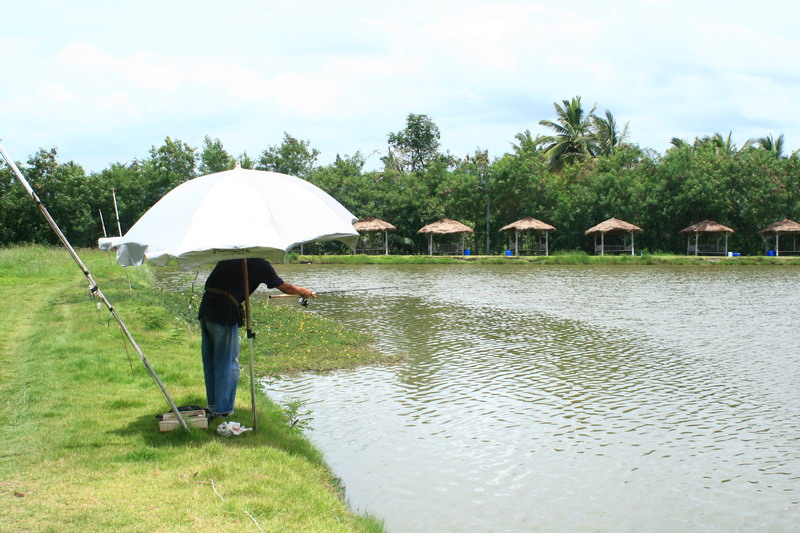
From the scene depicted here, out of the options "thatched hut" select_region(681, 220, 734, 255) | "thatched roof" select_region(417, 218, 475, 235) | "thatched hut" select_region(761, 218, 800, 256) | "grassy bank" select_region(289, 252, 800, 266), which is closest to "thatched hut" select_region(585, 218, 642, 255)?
"grassy bank" select_region(289, 252, 800, 266)

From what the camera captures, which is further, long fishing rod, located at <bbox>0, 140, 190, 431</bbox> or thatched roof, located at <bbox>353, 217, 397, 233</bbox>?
thatched roof, located at <bbox>353, 217, 397, 233</bbox>

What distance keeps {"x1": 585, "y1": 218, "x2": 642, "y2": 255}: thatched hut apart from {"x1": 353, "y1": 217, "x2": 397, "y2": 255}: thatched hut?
13977 mm

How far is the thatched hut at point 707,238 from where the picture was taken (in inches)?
1708

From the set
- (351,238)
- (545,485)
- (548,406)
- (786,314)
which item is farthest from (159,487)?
(786,314)

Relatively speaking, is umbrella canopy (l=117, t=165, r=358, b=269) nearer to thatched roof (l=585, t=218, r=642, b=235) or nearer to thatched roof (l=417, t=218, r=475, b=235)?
thatched roof (l=585, t=218, r=642, b=235)

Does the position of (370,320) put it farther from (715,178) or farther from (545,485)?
(715,178)

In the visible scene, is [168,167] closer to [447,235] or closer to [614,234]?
[447,235]

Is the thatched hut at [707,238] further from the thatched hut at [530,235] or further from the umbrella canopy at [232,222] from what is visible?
the umbrella canopy at [232,222]

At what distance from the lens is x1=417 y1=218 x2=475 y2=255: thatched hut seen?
152ft

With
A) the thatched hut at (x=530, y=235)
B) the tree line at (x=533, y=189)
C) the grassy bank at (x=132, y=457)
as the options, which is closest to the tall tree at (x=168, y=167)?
the tree line at (x=533, y=189)

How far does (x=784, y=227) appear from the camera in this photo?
4212 centimetres

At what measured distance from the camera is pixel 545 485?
5.79 meters

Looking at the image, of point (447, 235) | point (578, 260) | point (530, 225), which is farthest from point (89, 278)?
point (447, 235)

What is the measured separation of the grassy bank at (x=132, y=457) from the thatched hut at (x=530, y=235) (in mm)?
37226
